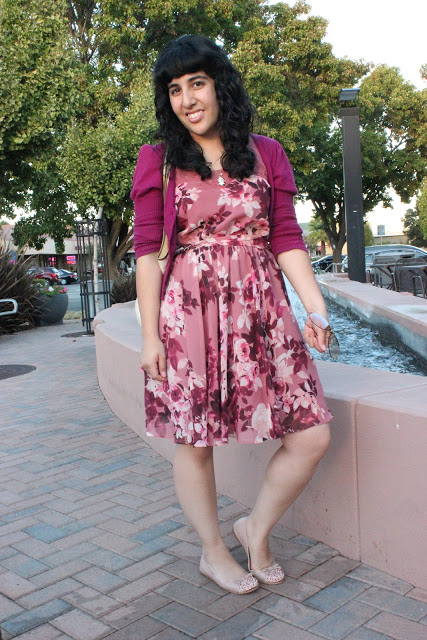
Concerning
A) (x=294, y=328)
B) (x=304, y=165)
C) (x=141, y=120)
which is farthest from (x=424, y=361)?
(x=304, y=165)

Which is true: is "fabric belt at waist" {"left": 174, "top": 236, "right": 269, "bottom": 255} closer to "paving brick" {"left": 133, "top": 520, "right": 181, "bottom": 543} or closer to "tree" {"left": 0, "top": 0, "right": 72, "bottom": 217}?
"paving brick" {"left": 133, "top": 520, "right": 181, "bottom": 543}

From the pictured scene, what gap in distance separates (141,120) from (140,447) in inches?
520

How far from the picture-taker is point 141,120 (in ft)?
53.0

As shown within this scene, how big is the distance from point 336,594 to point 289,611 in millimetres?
197

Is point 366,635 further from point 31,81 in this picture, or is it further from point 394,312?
point 31,81

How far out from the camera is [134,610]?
2295 mm

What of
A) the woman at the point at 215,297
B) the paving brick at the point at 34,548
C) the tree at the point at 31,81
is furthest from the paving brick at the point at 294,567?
the tree at the point at 31,81

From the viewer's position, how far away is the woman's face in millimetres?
2199

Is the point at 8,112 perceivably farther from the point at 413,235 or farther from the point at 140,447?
the point at 413,235

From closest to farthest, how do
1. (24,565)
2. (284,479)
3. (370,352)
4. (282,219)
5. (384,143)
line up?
1. (284,479)
2. (282,219)
3. (24,565)
4. (370,352)
5. (384,143)

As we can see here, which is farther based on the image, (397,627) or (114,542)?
(114,542)

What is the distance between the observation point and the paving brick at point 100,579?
8.15ft

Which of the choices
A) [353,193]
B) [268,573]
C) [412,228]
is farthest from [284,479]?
[412,228]

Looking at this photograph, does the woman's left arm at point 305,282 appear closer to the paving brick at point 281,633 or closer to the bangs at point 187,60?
the bangs at point 187,60
